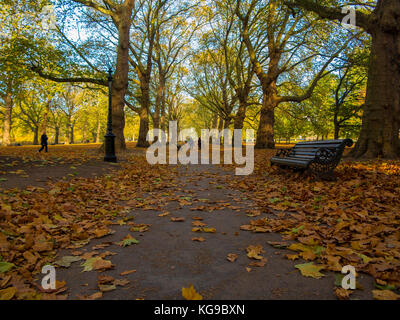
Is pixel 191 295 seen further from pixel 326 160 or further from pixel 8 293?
pixel 326 160

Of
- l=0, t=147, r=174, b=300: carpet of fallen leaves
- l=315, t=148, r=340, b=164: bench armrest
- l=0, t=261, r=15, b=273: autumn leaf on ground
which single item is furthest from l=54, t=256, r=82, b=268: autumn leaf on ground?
l=315, t=148, r=340, b=164: bench armrest

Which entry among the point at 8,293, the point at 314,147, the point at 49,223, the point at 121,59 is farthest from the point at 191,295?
the point at 121,59

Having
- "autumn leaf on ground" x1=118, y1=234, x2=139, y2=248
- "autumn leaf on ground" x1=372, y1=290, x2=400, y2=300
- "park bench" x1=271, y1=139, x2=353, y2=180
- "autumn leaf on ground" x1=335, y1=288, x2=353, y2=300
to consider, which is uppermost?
"park bench" x1=271, y1=139, x2=353, y2=180

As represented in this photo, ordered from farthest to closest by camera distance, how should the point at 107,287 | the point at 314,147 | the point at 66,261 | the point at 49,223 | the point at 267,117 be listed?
the point at 267,117, the point at 314,147, the point at 49,223, the point at 66,261, the point at 107,287

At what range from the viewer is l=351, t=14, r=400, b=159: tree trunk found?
7934mm

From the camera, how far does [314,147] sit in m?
7.05

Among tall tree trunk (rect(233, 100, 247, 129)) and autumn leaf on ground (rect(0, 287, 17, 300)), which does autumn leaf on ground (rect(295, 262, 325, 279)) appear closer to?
autumn leaf on ground (rect(0, 287, 17, 300))

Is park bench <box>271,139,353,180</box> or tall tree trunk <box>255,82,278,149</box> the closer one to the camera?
park bench <box>271,139,353,180</box>

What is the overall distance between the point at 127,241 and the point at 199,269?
1.14 m

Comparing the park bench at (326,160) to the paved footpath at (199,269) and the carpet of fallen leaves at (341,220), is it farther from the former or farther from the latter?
the paved footpath at (199,269)

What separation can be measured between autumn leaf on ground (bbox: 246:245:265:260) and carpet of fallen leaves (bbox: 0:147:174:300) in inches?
58.6

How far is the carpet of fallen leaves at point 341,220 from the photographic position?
2.29m

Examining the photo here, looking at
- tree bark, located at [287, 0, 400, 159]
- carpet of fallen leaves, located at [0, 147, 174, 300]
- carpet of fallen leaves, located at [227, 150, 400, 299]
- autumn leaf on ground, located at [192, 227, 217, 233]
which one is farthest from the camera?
tree bark, located at [287, 0, 400, 159]
